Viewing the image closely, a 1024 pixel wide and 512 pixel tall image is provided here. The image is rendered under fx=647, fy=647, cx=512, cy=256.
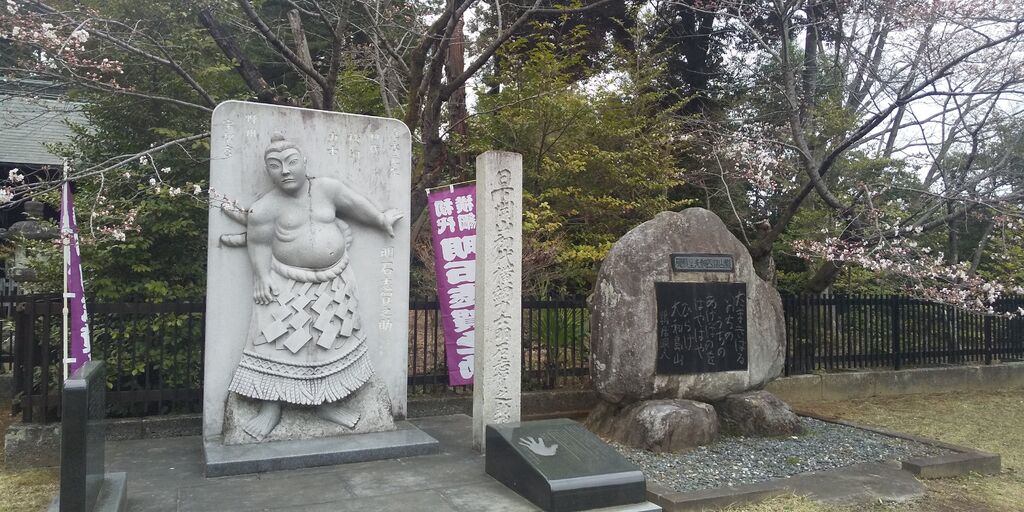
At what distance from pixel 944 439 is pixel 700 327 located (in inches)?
130

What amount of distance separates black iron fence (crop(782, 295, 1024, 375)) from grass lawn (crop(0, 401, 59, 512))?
8.80 meters

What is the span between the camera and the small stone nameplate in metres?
6.79

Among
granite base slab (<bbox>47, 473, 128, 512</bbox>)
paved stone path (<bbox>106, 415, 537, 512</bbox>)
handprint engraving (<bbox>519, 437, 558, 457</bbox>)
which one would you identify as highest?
handprint engraving (<bbox>519, 437, 558, 457</bbox>)

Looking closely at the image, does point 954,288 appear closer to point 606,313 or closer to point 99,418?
point 606,313

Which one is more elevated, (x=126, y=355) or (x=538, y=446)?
(x=126, y=355)

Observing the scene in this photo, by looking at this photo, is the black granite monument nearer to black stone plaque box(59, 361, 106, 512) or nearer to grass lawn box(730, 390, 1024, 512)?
black stone plaque box(59, 361, 106, 512)

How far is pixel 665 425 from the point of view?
619cm

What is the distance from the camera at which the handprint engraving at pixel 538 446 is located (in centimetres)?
485

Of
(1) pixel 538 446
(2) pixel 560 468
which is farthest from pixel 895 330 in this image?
(2) pixel 560 468

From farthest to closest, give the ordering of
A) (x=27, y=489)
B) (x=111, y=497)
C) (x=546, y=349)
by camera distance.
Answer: (x=546, y=349) < (x=27, y=489) < (x=111, y=497)

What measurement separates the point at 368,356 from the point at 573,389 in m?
3.00

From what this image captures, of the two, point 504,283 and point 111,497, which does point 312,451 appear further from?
point 504,283

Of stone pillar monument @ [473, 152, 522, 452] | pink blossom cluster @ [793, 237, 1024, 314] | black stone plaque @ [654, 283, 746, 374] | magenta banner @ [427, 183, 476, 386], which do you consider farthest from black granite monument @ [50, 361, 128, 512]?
pink blossom cluster @ [793, 237, 1024, 314]

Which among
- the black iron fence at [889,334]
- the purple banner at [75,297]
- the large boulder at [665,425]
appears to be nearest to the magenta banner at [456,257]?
the large boulder at [665,425]
